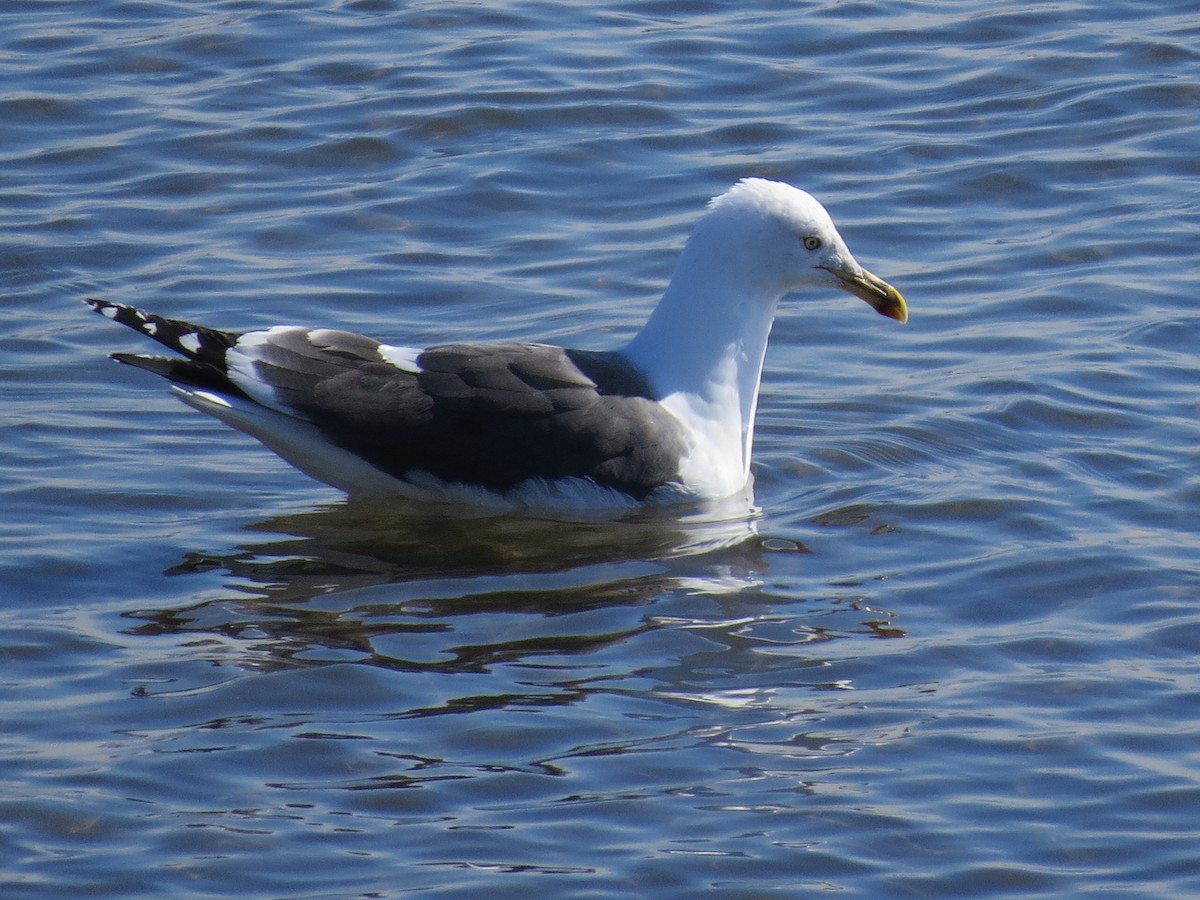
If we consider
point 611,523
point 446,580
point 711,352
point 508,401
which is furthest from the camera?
point 711,352

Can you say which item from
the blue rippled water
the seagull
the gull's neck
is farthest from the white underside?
the gull's neck

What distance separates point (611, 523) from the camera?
7332mm

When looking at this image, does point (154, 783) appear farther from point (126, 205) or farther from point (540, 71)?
point (540, 71)

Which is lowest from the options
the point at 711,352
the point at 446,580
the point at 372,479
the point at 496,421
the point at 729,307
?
the point at 446,580

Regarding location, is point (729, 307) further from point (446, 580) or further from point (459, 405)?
point (446, 580)

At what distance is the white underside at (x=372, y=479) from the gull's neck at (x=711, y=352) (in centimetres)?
25

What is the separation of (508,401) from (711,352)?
0.81m

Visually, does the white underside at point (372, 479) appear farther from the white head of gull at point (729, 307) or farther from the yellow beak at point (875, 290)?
the yellow beak at point (875, 290)

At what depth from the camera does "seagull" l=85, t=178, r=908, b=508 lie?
7.23 meters

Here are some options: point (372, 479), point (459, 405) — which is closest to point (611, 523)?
point (459, 405)

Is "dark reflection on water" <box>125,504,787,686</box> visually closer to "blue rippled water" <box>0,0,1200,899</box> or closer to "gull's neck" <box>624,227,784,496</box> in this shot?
"blue rippled water" <box>0,0,1200,899</box>

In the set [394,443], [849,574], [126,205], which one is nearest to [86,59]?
[126,205]

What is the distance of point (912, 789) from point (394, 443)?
254 cm

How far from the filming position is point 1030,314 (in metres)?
9.07
